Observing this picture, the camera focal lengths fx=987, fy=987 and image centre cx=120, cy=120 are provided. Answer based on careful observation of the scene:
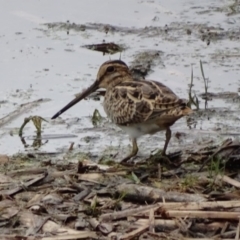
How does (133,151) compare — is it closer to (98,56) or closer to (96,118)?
(96,118)

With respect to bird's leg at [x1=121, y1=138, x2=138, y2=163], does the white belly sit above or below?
above

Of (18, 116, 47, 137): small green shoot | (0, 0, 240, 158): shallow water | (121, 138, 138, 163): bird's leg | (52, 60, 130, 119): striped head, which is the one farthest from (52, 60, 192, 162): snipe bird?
(18, 116, 47, 137): small green shoot

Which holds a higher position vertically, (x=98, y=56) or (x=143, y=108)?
(x=143, y=108)

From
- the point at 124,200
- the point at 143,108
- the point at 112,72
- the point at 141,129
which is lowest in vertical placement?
the point at 124,200

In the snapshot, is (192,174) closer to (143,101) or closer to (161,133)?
(143,101)

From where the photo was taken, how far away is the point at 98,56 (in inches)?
388

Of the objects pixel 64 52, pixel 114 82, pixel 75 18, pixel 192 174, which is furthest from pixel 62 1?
pixel 192 174

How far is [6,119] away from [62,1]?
3757mm

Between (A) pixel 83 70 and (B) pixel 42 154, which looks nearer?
(B) pixel 42 154

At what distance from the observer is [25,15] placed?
11203mm

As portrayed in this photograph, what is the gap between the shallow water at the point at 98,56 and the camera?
8.00m

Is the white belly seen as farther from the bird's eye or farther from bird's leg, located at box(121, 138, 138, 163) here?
the bird's eye

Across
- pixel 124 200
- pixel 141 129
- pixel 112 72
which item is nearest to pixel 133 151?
pixel 141 129

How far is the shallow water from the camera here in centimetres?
800
